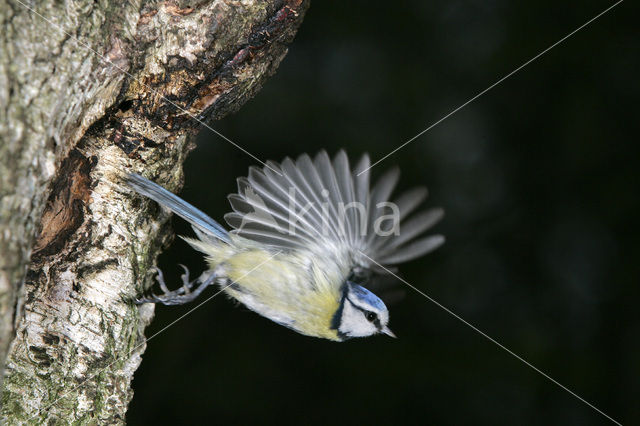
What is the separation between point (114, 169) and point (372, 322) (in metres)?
0.99

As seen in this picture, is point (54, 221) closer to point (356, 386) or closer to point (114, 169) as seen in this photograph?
point (114, 169)

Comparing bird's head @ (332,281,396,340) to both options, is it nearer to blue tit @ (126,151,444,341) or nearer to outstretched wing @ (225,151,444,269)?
blue tit @ (126,151,444,341)

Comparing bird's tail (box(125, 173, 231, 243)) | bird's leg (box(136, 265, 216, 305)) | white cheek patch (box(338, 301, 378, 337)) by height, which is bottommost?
white cheek patch (box(338, 301, 378, 337))

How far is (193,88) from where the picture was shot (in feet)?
5.76

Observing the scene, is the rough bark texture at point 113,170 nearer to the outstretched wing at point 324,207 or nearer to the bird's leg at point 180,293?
the bird's leg at point 180,293

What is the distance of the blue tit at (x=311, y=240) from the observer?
199cm

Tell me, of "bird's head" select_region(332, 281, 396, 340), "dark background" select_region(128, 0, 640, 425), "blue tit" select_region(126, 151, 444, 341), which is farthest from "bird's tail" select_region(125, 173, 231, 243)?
"dark background" select_region(128, 0, 640, 425)

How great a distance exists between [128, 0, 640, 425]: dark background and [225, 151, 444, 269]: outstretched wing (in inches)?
38.2

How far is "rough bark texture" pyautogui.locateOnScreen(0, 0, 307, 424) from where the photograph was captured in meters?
1.56

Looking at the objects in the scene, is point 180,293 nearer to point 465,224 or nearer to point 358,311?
point 358,311

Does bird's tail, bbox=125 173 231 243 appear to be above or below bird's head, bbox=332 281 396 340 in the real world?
above

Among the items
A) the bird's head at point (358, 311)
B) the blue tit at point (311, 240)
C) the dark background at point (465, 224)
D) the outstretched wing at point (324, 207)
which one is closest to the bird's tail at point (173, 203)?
the blue tit at point (311, 240)

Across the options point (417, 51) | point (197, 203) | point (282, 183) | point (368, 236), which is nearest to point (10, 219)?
point (282, 183)

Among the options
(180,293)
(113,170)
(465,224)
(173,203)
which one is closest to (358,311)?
(180,293)
